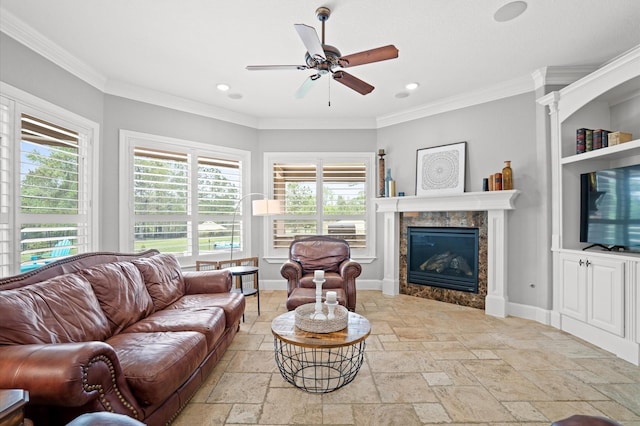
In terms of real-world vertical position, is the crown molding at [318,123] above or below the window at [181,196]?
above

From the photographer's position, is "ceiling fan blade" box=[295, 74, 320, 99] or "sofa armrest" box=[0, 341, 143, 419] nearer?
"sofa armrest" box=[0, 341, 143, 419]

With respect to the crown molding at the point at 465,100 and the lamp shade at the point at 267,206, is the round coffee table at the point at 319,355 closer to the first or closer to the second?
the lamp shade at the point at 267,206

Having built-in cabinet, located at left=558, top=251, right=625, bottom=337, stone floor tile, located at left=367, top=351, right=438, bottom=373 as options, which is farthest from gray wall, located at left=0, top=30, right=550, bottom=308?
stone floor tile, located at left=367, top=351, right=438, bottom=373

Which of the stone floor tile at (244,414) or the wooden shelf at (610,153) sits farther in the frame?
the wooden shelf at (610,153)

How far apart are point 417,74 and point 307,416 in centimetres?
358

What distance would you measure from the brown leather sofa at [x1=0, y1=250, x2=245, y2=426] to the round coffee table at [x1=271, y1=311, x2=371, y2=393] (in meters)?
0.58

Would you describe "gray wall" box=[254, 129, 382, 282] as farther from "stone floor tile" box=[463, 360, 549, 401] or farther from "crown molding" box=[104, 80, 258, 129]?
"stone floor tile" box=[463, 360, 549, 401]

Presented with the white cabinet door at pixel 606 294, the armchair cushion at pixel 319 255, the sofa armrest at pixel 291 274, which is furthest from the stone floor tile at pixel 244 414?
the white cabinet door at pixel 606 294

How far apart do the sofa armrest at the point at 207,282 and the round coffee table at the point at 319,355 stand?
97cm

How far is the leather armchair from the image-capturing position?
3.45m

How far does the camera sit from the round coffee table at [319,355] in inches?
77.5

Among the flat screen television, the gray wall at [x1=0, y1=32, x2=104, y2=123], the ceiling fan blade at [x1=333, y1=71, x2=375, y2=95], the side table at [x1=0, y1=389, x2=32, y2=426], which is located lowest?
the side table at [x1=0, y1=389, x2=32, y2=426]

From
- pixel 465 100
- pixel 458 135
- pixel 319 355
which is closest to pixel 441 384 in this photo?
pixel 319 355

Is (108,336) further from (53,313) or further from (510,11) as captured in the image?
(510,11)
